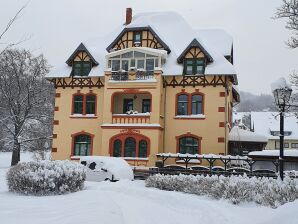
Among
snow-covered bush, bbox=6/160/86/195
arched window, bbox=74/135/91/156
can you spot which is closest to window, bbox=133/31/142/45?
arched window, bbox=74/135/91/156

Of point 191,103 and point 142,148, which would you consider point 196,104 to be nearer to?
point 191,103

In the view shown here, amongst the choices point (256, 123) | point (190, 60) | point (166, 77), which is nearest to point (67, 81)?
point (166, 77)

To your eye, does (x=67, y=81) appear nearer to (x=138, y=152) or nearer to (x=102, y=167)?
(x=138, y=152)

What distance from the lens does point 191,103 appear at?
29.8 m

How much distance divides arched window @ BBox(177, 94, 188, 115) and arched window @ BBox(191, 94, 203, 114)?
0.50 metres

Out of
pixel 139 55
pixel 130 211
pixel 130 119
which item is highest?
pixel 139 55

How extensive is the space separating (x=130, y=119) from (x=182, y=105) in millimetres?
4188

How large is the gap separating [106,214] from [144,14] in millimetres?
29268

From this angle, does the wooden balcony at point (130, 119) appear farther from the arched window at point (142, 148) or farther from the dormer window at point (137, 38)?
the dormer window at point (137, 38)

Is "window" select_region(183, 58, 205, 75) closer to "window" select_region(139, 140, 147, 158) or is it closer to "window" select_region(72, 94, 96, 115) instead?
"window" select_region(139, 140, 147, 158)

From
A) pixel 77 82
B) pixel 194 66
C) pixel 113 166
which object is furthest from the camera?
pixel 77 82

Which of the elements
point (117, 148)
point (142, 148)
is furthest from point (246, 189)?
point (117, 148)

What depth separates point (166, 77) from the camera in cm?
3036

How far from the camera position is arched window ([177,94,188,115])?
30.1 meters
